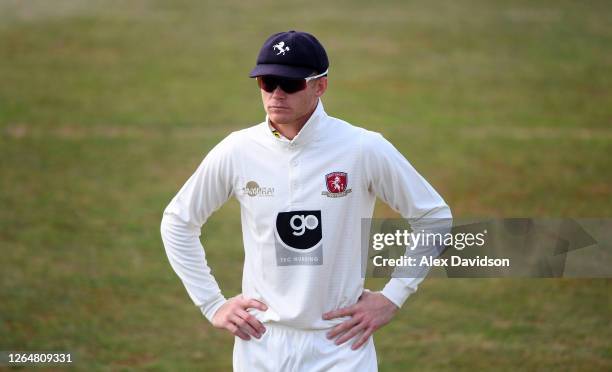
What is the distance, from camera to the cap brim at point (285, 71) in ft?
13.8

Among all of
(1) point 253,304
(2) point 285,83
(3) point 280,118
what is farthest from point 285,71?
(1) point 253,304

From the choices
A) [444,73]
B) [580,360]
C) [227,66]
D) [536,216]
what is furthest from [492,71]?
[580,360]

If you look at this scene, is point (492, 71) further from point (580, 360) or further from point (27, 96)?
point (580, 360)

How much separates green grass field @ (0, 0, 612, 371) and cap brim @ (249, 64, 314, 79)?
4004 mm

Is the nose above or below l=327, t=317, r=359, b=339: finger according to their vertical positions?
above

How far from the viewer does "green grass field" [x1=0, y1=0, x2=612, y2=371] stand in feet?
27.6

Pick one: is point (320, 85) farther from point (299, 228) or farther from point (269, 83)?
point (299, 228)

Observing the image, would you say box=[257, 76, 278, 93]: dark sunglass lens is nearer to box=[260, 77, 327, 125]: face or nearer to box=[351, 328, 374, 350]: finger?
box=[260, 77, 327, 125]: face

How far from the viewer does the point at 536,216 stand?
460 inches

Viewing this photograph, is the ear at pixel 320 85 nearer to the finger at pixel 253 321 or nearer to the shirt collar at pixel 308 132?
the shirt collar at pixel 308 132

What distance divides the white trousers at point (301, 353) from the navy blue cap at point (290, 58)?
45.3 inches

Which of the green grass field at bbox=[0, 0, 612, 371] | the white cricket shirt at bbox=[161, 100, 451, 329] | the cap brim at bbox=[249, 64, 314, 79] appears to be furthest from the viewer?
the green grass field at bbox=[0, 0, 612, 371]

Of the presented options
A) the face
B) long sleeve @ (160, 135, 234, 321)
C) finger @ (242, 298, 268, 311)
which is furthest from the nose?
finger @ (242, 298, 268, 311)

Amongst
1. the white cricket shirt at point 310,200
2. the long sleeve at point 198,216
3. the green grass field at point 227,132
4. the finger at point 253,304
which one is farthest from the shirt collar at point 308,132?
the green grass field at point 227,132
